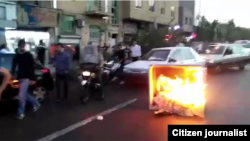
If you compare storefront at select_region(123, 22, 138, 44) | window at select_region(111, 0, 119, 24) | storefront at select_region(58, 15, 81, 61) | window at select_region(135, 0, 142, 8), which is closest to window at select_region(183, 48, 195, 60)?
storefront at select_region(58, 15, 81, 61)

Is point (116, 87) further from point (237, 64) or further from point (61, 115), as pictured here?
point (237, 64)

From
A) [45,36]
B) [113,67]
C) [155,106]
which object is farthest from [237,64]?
[155,106]

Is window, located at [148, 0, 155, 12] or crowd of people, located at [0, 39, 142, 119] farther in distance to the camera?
window, located at [148, 0, 155, 12]

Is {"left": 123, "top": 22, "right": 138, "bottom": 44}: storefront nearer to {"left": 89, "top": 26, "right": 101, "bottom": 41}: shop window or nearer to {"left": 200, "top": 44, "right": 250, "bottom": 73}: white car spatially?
{"left": 89, "top": 26, "right": 101, "bottom": 41}: shop window

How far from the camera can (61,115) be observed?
7910 mm

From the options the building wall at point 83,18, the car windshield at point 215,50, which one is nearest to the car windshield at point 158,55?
the car windshield at point 215,50

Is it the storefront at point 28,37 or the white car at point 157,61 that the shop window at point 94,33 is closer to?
the storefront at point 28,37

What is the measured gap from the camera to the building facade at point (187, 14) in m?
47.0

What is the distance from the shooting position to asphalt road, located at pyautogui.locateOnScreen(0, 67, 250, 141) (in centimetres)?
615

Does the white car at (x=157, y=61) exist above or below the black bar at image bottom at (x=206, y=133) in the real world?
above

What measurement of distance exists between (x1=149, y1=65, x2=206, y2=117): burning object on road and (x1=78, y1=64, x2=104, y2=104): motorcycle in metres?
2.17

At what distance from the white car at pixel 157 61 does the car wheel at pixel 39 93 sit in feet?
13.2

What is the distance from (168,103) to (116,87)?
17.9 feet

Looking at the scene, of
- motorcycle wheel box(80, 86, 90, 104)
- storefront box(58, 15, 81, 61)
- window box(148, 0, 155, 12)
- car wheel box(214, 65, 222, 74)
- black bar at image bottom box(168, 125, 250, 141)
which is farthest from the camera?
window box(148, 0, 155, 12)
